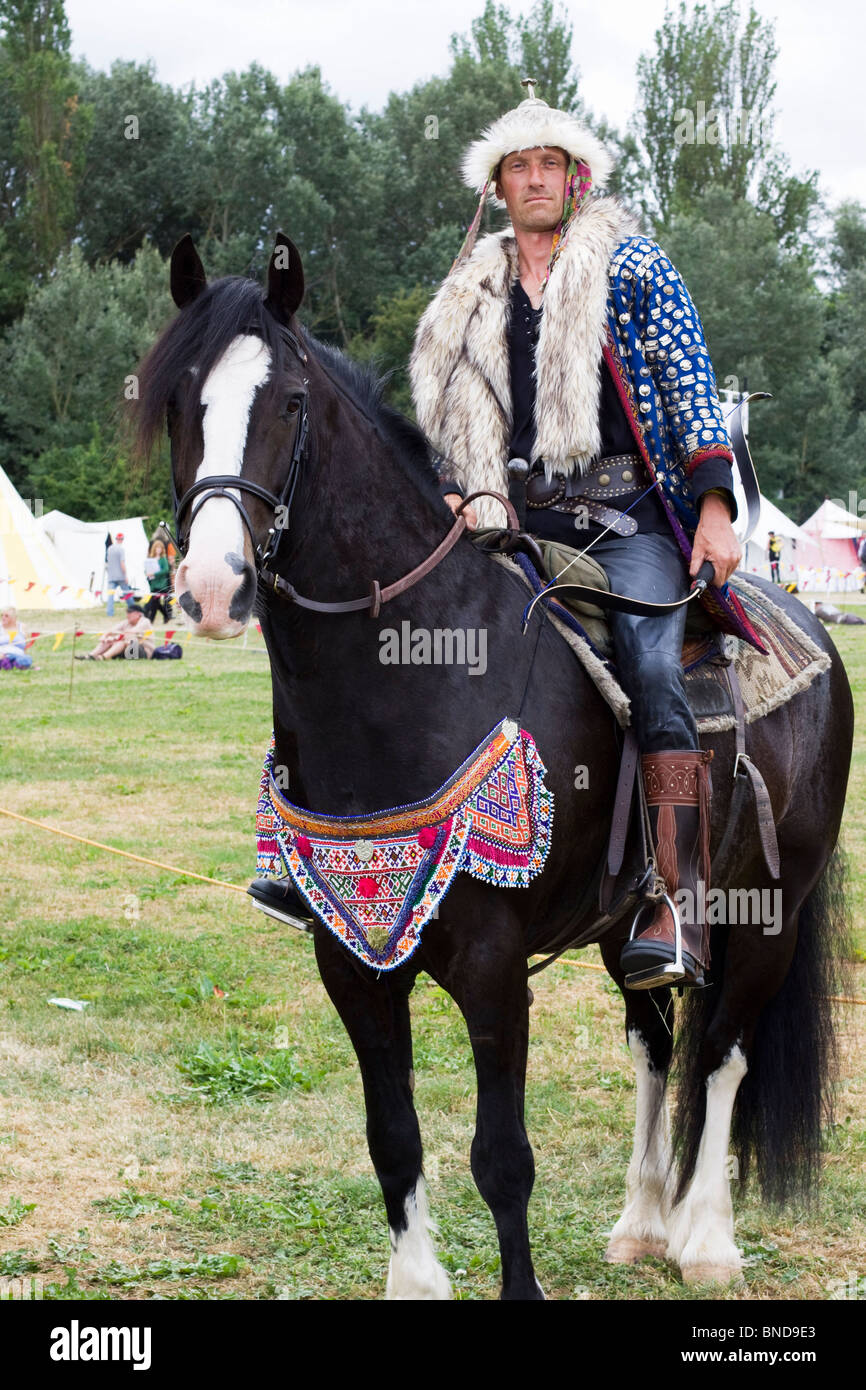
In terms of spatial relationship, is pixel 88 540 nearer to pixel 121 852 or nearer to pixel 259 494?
pixel 121 852

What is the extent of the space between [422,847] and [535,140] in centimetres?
203

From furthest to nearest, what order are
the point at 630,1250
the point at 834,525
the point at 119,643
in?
the point at 834,525
the point at 119,643
the point at 630,1250

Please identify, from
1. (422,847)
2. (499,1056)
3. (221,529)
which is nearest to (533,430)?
(422,847)

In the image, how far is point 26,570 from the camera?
23.3 m

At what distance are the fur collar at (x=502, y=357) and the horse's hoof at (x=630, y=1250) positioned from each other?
84.9 inches

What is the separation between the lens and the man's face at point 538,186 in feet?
12.3

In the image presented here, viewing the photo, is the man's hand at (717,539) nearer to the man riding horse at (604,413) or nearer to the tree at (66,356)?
the man riding horse at (604,413)

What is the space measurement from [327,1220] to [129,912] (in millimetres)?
3577

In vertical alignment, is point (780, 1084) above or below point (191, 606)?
below

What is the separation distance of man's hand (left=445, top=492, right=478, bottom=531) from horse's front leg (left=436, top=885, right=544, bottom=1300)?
1.03m

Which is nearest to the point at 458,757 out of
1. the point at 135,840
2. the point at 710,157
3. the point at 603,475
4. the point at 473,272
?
the point at 603,475

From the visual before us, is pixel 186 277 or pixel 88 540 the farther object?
Answer: pixel 88 540

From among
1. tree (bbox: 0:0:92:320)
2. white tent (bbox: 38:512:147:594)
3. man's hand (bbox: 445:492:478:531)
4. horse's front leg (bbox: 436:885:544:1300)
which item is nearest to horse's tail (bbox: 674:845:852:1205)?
horse's front leg (bbox: 436:885:544:1300)

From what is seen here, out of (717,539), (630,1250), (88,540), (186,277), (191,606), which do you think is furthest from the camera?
(88,540)
